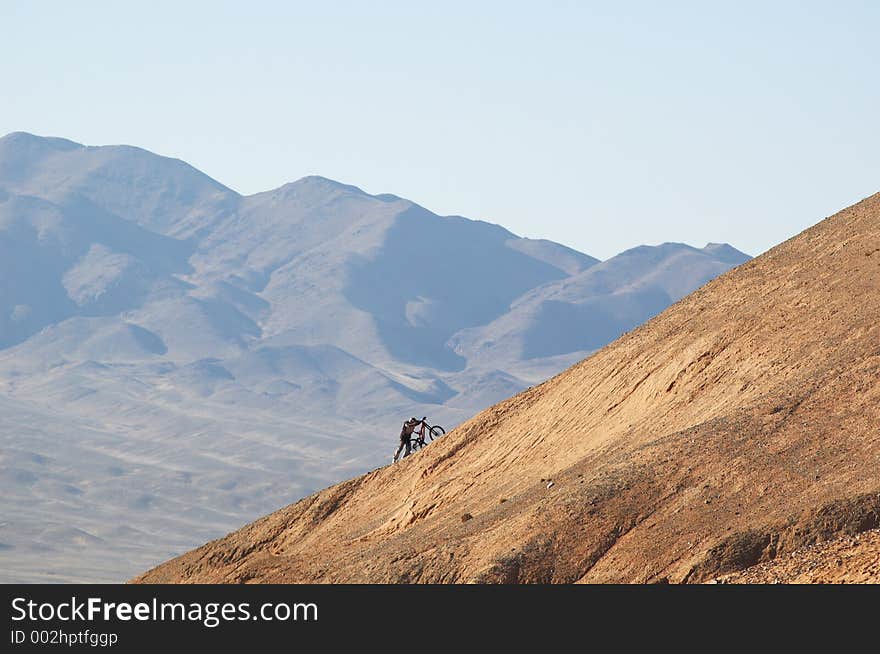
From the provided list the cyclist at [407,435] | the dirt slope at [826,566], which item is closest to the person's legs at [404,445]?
the cyclist at [407,435]

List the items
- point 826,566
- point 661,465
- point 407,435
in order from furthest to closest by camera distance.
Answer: point 407,435
point 661,465
point 826,566

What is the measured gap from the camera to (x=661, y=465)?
32312 millimetres

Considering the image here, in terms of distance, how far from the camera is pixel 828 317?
36469 millimetres

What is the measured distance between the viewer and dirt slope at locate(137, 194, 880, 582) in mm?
29750

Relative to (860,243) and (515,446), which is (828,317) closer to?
(860,243)

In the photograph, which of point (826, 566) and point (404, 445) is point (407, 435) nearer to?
point (404, 445)

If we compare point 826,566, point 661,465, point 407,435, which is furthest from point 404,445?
point 826,566

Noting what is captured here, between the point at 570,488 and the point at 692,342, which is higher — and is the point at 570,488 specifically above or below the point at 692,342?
below

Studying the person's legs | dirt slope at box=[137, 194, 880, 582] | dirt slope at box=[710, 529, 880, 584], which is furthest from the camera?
the person's legs

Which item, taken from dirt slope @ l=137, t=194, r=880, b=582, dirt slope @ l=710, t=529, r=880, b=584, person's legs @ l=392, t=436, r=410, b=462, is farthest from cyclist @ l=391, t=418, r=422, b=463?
dirt slope @ l=710, t=529, r=880, b=584

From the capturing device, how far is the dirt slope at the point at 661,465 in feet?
97.6

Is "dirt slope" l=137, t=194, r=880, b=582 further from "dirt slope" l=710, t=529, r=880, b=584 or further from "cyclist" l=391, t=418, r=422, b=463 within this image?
"cyclist" l=391, t=418, r=422, b=463
